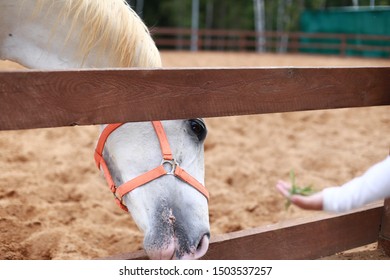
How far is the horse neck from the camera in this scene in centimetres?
194

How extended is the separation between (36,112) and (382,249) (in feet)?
7.13

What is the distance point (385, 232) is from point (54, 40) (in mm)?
2152

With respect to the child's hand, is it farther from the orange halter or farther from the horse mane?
the horse mane

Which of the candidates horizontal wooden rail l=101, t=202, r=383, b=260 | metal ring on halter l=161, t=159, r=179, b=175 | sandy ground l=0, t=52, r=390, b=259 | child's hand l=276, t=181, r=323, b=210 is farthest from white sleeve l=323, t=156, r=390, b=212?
sandy ground l=0, t=52, r=390, b=259

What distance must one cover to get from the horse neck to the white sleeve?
98 centimetres

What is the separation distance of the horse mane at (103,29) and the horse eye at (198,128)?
1.13ft

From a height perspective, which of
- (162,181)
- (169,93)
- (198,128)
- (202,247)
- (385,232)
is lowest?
(385,232)

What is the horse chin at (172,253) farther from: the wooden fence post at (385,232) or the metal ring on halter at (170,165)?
the wooden fence post at (385,232)

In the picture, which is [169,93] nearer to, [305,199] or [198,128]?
[198,128]

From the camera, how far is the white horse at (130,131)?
1.81m

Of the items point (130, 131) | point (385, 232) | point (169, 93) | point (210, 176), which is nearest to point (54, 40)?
point (130, 131)

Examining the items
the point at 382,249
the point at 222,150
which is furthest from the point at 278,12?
the point at 382,249

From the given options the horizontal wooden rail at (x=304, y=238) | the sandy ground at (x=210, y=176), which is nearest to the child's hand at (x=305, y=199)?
the horizontal wooden rail at (x=304, y=238)

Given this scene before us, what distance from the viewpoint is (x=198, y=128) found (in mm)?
1982
